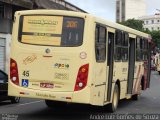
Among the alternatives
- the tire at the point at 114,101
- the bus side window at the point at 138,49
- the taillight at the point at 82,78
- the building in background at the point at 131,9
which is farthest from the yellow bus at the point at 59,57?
the building in background at the point at 131,9

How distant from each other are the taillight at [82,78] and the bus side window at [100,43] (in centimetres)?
68

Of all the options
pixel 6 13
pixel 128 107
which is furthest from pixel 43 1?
pixel 128 107

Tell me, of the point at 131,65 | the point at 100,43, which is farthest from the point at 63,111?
the point at 131,65

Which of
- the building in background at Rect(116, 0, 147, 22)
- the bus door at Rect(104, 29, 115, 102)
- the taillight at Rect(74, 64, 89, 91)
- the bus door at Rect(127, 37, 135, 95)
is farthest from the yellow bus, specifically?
the building in background at Rect(116, 0, 147, 22)

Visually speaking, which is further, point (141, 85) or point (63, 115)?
point (141, 85)

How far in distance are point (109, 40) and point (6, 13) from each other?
2247 centimetres

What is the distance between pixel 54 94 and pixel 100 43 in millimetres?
2033

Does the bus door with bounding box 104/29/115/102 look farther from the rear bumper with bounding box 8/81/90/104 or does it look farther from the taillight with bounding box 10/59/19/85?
the taillight with bounding box 10/59/19/85

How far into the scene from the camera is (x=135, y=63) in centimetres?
1919

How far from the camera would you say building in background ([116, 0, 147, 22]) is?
192m

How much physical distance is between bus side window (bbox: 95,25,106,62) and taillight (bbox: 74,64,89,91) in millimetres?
679

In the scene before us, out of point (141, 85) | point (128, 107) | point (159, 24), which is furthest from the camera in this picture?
point (159, 24)

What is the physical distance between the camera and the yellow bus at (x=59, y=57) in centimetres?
1330

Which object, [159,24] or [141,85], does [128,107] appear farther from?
[159,24]
